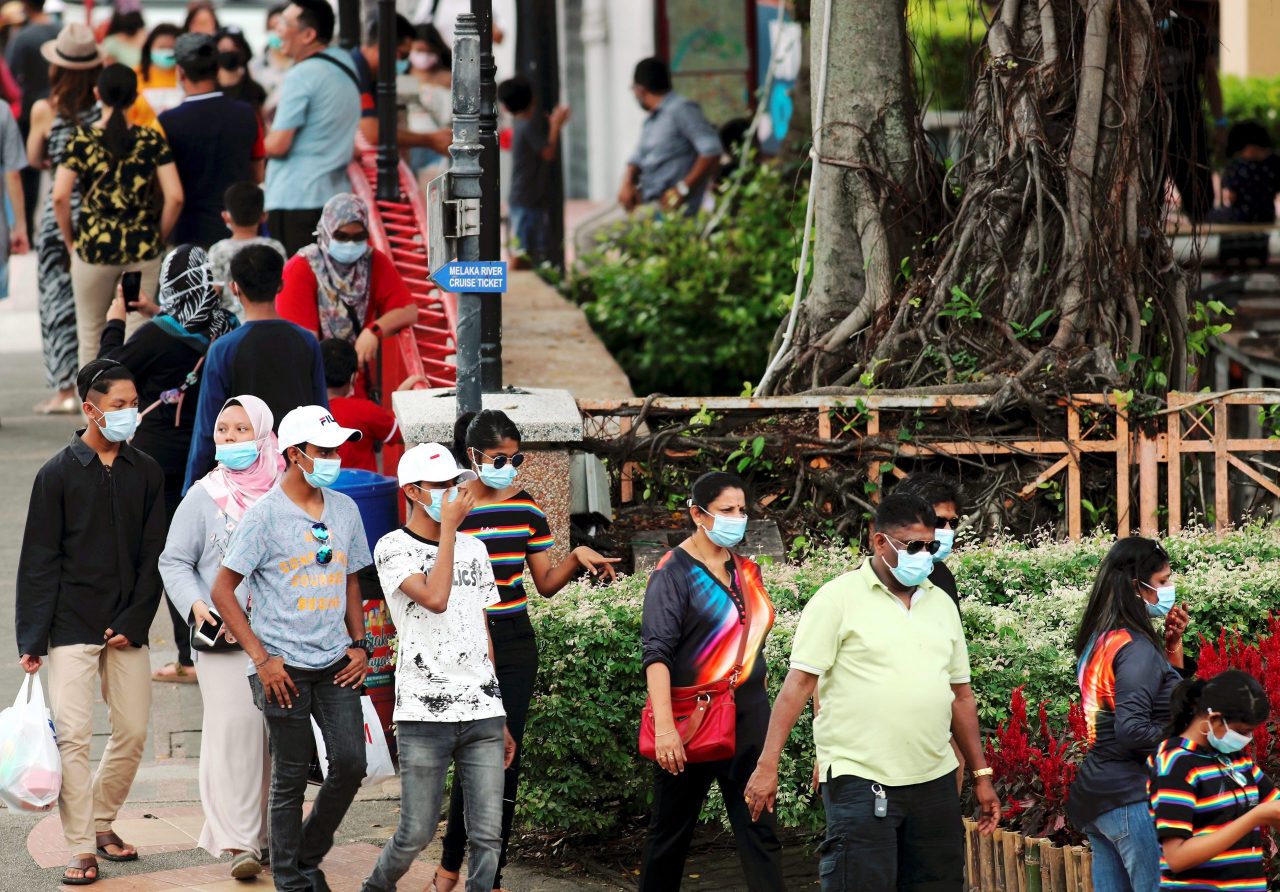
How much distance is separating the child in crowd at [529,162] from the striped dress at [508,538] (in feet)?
32.3

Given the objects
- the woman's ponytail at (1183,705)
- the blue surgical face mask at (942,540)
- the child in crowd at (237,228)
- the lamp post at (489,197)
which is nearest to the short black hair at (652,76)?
the child in crowd at (237,228)

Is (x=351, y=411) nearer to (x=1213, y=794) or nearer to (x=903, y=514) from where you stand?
(x=903, y=514)

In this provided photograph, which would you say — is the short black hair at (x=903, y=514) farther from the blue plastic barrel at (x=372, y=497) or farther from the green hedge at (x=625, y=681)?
the blue plastic barrel at (x=372, y=497)

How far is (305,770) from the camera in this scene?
637cm

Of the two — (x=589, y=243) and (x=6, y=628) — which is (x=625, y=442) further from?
(x=589, y=243)

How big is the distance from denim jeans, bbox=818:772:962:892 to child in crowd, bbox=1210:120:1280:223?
16085 millimetres

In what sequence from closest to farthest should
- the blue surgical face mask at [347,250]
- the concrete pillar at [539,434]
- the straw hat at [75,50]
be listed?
1. the concrete pillar at [539,434]
2. the blue surgical face mask at [347,250]
3. the straw hat at [75,50]

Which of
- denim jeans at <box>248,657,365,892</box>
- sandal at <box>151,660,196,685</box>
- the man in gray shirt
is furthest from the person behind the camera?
the man in gray shirt

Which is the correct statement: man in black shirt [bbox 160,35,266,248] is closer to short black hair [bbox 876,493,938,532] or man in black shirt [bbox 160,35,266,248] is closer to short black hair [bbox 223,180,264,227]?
short black hair [bbox 223,180,264,227]

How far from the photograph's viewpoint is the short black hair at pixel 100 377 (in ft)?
21.9

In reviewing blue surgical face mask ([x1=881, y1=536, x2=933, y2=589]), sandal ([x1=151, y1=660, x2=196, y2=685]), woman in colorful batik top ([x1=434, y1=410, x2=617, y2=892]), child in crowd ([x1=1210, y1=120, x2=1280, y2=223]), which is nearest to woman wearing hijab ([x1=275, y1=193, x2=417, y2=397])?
sandal ([x1=151, y1=660, x2=196, y2=685])

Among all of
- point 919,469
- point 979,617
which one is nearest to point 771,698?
point 979,617

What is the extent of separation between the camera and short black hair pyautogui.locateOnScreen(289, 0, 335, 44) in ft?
38.6

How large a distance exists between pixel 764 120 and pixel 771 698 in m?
15.2
